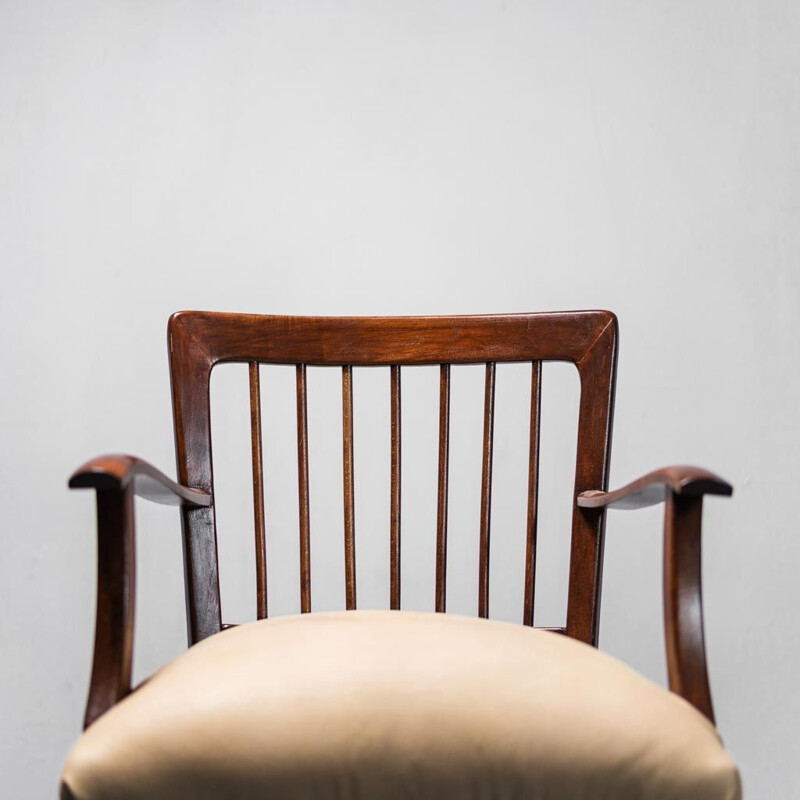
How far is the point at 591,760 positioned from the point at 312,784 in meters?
0.14

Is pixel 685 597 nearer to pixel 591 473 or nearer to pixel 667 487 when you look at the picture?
pixel 667 487

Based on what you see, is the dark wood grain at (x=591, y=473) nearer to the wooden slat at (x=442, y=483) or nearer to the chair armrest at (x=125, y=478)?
the wooden slat at (x=442, y=483)

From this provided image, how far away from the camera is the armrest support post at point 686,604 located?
0.48 m

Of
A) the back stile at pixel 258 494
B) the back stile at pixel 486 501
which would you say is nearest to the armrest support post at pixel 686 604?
the back stile at pixel 486 501

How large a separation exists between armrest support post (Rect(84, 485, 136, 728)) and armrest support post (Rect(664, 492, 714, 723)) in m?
0.32

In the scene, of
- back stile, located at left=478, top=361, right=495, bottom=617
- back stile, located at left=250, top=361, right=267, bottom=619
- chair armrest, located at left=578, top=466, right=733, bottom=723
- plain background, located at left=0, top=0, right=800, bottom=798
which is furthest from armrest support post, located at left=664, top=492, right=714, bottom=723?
plain background, located at left=0, top=0, right=800, bottom=798

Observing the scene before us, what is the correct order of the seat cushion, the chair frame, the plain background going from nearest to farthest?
the seat cushion < the chair frame < the plain background

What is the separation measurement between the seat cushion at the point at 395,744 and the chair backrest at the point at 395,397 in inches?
10.9

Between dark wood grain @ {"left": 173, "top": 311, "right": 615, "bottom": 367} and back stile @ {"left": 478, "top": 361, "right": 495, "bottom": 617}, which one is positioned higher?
dark wood grain @ {"left": 173, "top": 311, "right": 615, "bottom": 367}

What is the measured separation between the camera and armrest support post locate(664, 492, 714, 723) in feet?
1.56

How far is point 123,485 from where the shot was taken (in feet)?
1.49

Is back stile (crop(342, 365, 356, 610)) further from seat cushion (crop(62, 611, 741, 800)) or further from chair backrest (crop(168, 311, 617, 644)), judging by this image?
seat cushion (crop(62, 611, 741, 800))

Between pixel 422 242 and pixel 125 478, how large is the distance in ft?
2.23

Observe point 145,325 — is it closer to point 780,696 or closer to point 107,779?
point 107,779
